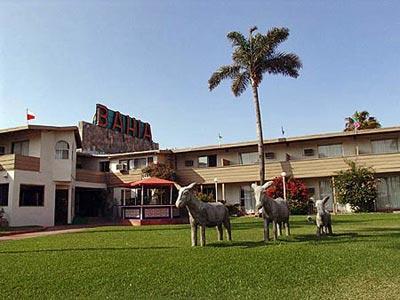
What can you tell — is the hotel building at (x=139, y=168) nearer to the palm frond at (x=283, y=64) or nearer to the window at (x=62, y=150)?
the window at (x=62, y=150)

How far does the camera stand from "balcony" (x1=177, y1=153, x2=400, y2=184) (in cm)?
2977

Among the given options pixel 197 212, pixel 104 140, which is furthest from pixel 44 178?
pixel 197 212

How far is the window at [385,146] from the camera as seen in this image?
30.9m

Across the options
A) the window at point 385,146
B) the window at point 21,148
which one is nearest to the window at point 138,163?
the window at point 21,148

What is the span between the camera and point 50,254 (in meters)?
11.3

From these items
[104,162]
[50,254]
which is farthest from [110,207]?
[50,254]

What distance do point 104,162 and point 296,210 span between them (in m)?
19.4

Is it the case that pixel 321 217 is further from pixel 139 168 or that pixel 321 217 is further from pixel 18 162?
pixel 139 168

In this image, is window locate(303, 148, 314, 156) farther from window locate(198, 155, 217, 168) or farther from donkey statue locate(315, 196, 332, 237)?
donkey statue locate(315, 196, 332, 237)

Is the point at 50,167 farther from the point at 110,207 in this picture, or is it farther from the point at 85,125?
the point at 85,125

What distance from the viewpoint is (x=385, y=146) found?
102 ft

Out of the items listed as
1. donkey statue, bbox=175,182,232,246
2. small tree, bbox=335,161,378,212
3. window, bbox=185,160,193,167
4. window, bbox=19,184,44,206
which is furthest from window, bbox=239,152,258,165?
donkey statue, bbox=175,182,232,246

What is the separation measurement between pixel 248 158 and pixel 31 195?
705 inches

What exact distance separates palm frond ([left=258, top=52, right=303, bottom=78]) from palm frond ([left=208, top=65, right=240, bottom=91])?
6.44 ft
